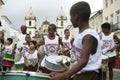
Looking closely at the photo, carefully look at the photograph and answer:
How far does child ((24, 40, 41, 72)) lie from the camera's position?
10203 millimetres

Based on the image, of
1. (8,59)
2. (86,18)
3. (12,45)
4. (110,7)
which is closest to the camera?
(86,18)

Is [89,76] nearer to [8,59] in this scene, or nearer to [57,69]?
[57,69]

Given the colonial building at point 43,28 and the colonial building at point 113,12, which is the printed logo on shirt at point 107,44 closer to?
the colonial building at point 113,12

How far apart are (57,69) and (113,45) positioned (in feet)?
13.3

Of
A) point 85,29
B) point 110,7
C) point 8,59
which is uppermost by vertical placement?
point 110,7

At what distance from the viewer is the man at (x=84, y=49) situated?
407cm

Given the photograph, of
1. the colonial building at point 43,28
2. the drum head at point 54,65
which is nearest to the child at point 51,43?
the drum head at point 54,65

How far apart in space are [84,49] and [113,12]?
42.8 m

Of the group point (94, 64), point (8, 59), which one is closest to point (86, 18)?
point (94, 64)

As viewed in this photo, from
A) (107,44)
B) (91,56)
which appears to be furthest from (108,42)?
(91,56)

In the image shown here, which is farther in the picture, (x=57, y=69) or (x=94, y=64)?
(x=57, y=69)

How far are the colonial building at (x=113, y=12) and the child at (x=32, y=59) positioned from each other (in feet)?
114

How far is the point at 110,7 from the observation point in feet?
157

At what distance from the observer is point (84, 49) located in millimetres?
4098
